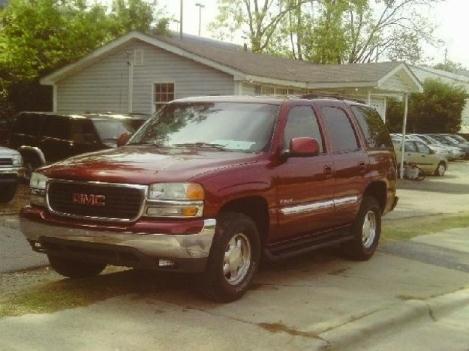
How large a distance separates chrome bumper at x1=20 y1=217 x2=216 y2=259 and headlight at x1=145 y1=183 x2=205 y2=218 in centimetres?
18

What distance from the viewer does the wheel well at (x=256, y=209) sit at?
6.19 meters

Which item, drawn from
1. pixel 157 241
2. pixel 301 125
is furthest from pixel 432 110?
pixel 157 241

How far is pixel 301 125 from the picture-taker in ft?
23.9

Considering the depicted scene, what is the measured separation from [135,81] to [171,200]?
56.7 feet

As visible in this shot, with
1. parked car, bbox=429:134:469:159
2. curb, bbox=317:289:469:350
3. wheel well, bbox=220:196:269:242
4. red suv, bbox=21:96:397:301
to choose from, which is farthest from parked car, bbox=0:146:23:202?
parked car, bbox=429:134:469:159

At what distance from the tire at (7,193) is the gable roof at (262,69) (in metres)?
8.86

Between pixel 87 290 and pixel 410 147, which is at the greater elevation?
pixel 410 147

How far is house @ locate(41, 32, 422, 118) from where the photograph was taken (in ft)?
66.5

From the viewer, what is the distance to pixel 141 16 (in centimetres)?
2942

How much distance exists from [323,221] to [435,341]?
210cm

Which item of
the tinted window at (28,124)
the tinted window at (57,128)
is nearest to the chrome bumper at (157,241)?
the tinted window at (57,128)

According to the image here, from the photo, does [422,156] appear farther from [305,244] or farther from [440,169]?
[305,244]

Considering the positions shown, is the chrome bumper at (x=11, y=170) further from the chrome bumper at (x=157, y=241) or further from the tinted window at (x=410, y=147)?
the tinted window at (x=410, y=147)

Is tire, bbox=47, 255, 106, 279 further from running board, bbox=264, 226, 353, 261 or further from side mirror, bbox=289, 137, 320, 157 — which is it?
side mirror, bbox=289, 137, 320, 157
